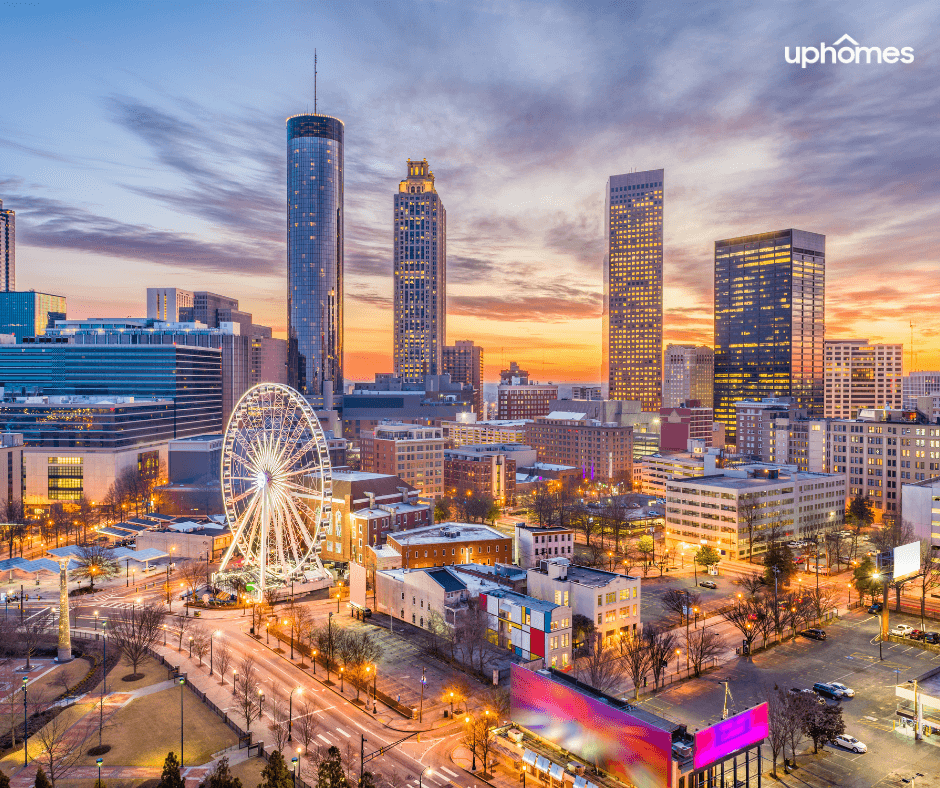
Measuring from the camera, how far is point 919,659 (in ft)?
187

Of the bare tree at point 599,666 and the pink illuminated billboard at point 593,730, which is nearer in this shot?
the pink illuminated billboard at point 593,730

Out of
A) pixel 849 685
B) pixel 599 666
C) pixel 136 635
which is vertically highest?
pixel 599 666

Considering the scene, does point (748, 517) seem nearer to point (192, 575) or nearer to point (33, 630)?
point (192, 575)

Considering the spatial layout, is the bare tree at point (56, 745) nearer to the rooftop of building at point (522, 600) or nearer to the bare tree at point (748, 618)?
the rooftop of building at point (522, 600)

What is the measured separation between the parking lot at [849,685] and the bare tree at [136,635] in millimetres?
40219

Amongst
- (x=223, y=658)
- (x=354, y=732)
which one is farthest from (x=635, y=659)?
(x=223, y=658)

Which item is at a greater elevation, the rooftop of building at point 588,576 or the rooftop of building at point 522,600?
the rooftop of building at point 588,576

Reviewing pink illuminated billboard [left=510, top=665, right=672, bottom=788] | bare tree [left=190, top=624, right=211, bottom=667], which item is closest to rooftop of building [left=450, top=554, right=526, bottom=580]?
bare tree [left=190, top=624, right=211, bottom=667]

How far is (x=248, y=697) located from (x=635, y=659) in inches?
1071

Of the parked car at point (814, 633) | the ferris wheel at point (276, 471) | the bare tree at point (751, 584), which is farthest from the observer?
the ferris wheel at point (276, 471)

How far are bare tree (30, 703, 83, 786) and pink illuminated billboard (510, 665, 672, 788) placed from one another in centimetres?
2635

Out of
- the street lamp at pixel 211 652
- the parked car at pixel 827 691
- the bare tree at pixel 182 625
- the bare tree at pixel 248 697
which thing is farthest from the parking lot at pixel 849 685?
the bare tree at pixel 182 625

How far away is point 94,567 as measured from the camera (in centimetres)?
8331

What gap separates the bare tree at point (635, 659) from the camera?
50.0 metres
